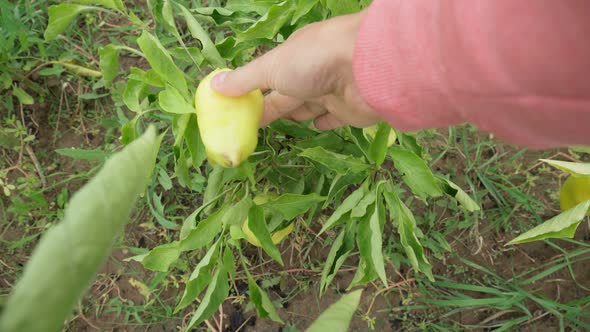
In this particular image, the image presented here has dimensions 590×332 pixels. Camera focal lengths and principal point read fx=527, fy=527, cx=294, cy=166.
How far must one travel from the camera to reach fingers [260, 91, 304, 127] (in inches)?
42.7

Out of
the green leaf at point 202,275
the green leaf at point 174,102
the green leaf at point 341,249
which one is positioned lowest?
the green leaf at point 341,249

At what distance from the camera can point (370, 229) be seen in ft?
3.63

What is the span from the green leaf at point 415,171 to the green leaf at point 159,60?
0.43m

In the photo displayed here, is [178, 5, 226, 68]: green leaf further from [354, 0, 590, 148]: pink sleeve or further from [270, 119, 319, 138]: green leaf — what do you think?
[354, 0, 590, 148]: pink sleeve

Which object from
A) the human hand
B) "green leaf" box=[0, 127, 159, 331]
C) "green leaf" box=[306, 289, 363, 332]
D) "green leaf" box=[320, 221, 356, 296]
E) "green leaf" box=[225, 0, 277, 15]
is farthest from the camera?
"green leaf" box=[320, 221, 356, 296]

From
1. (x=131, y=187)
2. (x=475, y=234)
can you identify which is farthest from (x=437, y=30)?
(x=475, y=234)

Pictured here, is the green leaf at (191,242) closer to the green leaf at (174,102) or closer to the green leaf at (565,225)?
the green leaf at (174,102)

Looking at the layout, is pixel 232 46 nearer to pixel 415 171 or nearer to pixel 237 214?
pixel 237 214

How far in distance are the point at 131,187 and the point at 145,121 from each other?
1329 millimetres

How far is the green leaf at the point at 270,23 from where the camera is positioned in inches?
38.2

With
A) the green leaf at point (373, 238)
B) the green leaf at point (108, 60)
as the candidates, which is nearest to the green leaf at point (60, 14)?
the green leaf at point (108, 60)

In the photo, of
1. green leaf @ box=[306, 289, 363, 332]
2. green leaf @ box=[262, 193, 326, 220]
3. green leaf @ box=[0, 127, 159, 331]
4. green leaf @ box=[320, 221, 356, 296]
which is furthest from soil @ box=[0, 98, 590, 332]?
green leaf @ box=[0, 127, 159, 331]

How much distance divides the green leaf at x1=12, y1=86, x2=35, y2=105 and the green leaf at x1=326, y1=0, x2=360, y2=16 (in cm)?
120

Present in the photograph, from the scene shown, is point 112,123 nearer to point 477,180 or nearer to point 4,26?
point 4,26
